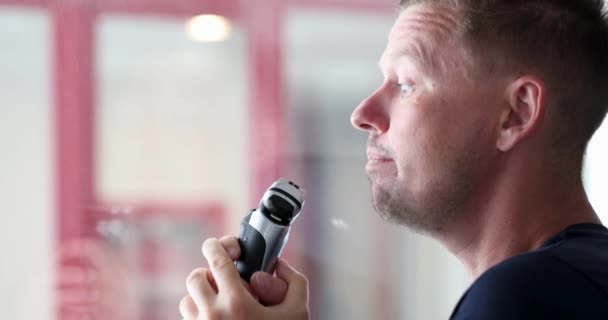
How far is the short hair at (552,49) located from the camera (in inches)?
41.4

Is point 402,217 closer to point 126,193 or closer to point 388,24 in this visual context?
point 126,193

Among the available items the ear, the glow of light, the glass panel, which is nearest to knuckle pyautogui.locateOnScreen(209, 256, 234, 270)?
the ear

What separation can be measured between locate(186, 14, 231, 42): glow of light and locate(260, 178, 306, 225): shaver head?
1015 mm

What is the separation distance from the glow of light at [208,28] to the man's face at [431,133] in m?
0.86

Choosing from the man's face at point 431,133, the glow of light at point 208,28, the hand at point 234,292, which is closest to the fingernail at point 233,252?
the hand at point 234,292

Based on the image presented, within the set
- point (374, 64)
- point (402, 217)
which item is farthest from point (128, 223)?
point (402, 217)

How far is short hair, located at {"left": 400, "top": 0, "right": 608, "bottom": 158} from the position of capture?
1.05 meters

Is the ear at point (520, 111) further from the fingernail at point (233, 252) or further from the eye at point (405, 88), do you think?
the fingernail at point (233, 252)

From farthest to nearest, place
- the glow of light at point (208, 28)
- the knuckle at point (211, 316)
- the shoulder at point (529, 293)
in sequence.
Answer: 1. the glow of light at point (208, 28)
2. the knuckle at point (211, 316)
3. the shoulder at point (529, 293)

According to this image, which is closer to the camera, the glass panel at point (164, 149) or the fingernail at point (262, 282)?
the fingernail at point (262, 282)

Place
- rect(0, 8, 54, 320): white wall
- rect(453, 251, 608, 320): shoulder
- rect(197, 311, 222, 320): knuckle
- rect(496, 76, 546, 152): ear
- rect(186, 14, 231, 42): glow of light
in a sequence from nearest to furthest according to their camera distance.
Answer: rect(453, 251, 608, 320): shoulder → rect(197, 311, 222, 320): knuckle → rect(496, 76, 546, 152): ear → rect(0, 8, 54, 320): white wall → rect(186, 14, 231, 42): glow of light

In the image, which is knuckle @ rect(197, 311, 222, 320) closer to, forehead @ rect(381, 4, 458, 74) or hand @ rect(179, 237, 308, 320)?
hand @ rect(179, 237, 308, 320)

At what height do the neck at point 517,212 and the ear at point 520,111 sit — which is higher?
the ear at point 520,111

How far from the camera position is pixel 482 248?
1.06m
